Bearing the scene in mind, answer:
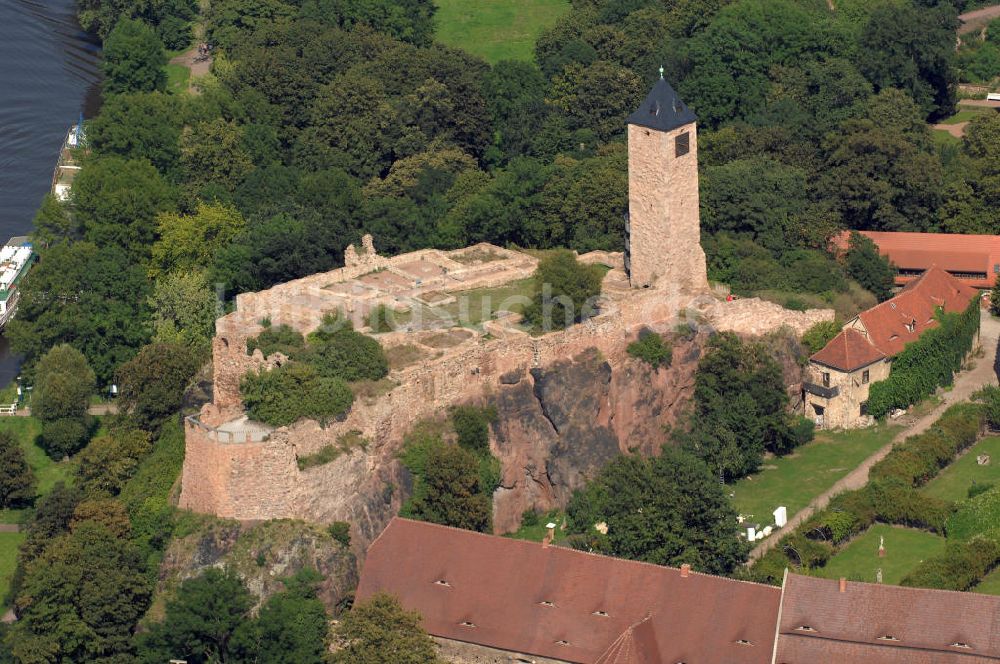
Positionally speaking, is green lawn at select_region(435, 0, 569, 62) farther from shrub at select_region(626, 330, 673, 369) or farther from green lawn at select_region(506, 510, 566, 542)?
green lawn at select_region(506, 510, 566, 542)

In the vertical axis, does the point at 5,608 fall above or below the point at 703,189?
below

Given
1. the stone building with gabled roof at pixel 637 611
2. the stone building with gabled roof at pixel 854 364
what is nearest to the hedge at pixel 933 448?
the stone building with gabled roof at pixel 854 364

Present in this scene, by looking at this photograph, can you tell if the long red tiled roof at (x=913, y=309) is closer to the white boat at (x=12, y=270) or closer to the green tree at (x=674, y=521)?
the green tree at (x=674, y=521)

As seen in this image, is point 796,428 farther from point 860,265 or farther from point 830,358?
point 860,265

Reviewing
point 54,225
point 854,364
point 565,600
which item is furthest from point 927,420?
point 54,225

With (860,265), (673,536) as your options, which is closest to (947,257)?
(860,265)
